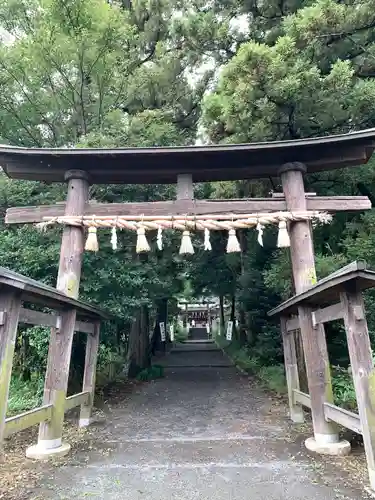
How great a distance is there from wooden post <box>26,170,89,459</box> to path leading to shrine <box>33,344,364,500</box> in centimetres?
45

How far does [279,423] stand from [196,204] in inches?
160

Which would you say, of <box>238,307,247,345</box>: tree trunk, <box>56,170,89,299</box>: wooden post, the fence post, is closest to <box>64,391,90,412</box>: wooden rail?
the fence post

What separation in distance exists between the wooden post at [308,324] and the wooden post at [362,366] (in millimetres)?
1196

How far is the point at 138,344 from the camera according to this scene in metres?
12.6

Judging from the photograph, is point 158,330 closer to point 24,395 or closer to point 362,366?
point 24,395

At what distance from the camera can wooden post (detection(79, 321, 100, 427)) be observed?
6590mm

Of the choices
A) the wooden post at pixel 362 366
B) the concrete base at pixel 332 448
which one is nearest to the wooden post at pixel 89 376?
the concrete base at pixel 332 448

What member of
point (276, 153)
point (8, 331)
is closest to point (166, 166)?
point (276, 153)

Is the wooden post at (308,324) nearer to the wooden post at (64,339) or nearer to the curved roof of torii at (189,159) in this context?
the curved roof of torii at (189,159)

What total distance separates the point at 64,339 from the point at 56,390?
0.69 meters

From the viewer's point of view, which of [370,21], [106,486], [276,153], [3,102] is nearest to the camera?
[106,486]

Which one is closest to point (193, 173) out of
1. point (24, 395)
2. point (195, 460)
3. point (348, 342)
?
point (348, 342)

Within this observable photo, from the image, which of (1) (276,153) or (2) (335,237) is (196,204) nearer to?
(1) (276,153)

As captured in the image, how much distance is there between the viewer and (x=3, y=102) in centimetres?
884
